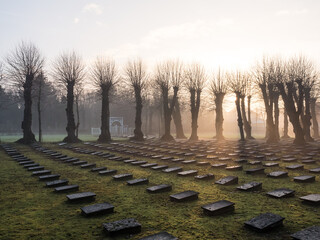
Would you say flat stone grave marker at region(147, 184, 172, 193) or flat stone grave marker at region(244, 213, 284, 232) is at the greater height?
flat stone grave marker at region(244, 213, 284, 232)

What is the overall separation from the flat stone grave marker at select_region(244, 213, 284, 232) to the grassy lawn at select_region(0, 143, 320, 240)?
0.27 feet

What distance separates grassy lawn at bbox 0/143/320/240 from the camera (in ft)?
11.6

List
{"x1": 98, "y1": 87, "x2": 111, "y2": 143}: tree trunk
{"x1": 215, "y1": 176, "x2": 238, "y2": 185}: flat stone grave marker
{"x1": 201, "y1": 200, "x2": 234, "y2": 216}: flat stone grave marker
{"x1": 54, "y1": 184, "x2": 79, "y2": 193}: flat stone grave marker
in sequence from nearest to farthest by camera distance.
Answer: {"x1": 201, "y1": 200, "x2": 234, "y2": 216}: flat stone grave marker → {"x1": 54, "y1": 184, "x2": 79, "y2": 193}: flat stone grave marker → {"x1": 215, "y1": 176, "x2": 238, "y2": 185}: flat stone grave marker → {"x1": 98, "y1": 87, "x2": 111, "y2": 143}: tree trunk

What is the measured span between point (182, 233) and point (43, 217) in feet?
8.32

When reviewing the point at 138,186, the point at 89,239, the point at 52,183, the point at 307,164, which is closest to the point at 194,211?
the point at 89,239

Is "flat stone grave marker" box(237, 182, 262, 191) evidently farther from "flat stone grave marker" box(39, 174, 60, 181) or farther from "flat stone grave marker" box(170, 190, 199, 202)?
"flat stone grave marker" box(39, 174, 60, 181)

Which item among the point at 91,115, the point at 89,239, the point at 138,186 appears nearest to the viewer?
the point at 89,239

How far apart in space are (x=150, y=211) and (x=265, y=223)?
6.58ft

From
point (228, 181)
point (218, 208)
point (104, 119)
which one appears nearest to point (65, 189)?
point (218, 208)

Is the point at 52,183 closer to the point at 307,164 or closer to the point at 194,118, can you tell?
the point at 307,164

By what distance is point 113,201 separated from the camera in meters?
5.27

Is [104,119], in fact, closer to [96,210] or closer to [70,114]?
[70,114]

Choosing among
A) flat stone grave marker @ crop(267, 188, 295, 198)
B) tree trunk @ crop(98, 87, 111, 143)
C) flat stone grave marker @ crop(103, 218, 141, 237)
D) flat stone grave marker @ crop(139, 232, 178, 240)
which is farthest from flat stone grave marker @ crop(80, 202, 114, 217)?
tree trunk @ crop(98, 87, 111, 143)

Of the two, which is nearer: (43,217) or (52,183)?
(43,217)
